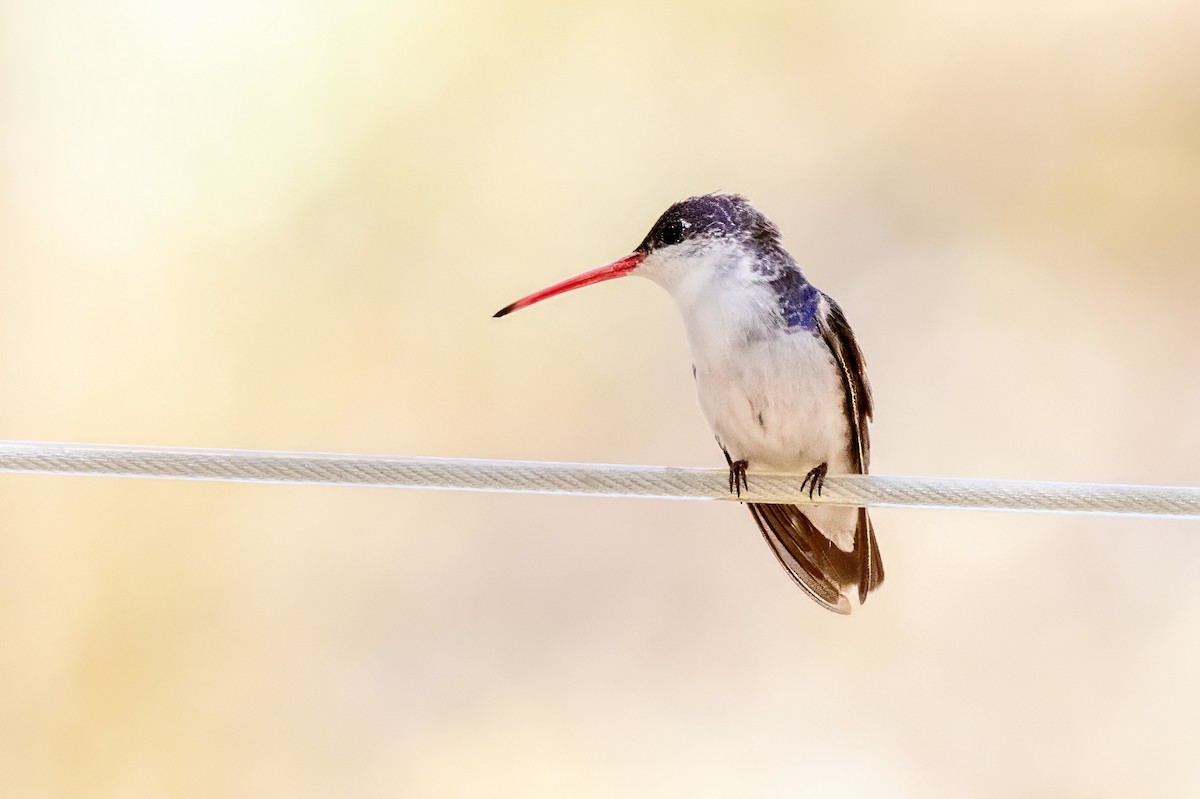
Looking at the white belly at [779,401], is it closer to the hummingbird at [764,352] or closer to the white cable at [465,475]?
the hummingbird at [764,352]

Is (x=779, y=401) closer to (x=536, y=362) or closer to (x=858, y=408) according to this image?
(x=858, y=408)

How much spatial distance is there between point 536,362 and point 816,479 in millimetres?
1109

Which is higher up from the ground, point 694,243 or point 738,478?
point 694,243

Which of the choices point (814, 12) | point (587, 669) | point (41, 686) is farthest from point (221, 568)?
point (814, 12)

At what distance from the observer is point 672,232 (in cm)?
126

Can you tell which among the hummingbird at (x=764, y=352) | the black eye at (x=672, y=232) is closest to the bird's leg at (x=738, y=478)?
the hummingbird at (x=764, y=352)

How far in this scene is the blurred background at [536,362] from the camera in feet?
6.75

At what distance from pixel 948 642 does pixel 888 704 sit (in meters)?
0.17

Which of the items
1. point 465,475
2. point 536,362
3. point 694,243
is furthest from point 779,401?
point 536,362

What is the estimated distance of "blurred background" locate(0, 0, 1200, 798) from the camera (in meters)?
2.06

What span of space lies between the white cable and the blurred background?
120 cm

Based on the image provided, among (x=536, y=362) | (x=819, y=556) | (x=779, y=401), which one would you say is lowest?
(x=819, y=556)

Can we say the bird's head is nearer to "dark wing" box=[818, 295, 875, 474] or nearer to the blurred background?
"dark wing" box=[818, 295, 875, 474]

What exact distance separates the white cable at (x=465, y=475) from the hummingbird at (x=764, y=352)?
253mm
